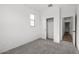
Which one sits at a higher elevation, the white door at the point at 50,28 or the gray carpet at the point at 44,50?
the white door at the point at 50,28

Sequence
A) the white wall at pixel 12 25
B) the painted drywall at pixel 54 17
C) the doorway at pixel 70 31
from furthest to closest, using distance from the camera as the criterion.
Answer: the doorway at pixel 70 31 < the painted drywall at pixel 54 17 < the white wall at pixel 12 25

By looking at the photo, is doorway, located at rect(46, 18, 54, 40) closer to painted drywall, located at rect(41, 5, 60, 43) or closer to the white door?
the white door

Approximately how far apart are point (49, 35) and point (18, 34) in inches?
116

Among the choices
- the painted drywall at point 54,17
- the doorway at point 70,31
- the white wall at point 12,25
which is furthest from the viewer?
the doorway at point 70,31

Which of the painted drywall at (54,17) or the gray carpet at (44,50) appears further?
the painted drywall at (54,17)

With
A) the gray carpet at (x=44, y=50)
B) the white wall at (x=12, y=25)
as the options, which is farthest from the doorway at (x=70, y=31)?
the white wall at (x=12, y=25)

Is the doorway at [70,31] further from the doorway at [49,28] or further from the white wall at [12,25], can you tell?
the white wall at [12,25]

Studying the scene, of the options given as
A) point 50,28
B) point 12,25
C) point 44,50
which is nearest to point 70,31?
point 50,28

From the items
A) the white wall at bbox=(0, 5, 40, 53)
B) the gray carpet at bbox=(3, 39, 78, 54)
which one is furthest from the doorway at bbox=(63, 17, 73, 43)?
the white wall at bbox=(0, 5, 40, 53)

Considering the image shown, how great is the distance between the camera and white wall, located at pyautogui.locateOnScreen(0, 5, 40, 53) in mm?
2248

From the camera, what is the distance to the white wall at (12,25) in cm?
225
